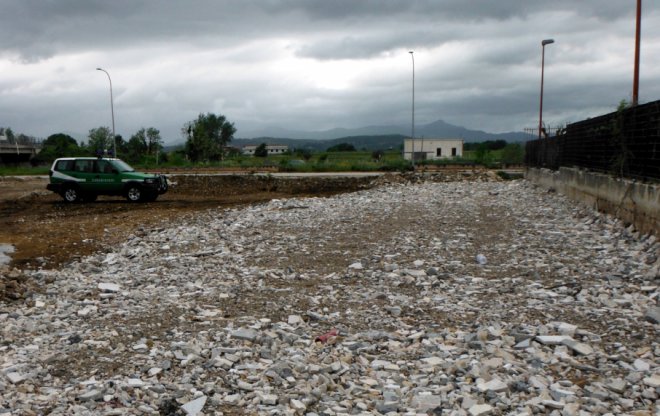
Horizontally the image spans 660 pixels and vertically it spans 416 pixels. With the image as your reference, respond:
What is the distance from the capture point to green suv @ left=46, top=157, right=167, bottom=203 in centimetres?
2409

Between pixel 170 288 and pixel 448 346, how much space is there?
445 centimetres

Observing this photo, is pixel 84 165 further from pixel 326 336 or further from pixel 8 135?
pixel 8 135

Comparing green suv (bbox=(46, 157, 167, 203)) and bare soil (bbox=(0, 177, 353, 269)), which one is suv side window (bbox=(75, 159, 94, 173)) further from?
bare soil (bbox=(0, 177, 353, 269))

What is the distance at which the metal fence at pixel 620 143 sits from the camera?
36.0 ft

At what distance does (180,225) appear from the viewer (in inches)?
645

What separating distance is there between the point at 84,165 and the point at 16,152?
2601 inches

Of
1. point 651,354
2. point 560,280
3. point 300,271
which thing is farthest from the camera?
point 300,271

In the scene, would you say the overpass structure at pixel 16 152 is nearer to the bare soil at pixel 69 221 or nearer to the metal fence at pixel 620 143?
the bare soil at pixel 69 221

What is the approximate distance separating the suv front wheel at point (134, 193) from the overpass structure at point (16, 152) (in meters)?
62.6

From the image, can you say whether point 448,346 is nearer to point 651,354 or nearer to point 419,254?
point 651,354

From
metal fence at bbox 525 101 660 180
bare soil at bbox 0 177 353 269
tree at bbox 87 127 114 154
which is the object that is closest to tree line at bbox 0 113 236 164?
tree at bbox 87 127 114 154

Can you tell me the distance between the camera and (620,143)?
12.9 meters

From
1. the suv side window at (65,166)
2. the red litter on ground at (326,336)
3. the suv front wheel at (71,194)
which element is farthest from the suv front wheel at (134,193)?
the red litter on ground at (326,336)

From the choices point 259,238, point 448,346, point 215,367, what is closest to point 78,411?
point 215,367
